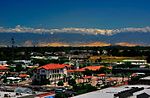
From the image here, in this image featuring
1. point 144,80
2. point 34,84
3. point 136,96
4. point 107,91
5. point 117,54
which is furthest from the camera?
point 117,54

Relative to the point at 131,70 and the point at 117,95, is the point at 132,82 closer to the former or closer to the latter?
the point at 117,95

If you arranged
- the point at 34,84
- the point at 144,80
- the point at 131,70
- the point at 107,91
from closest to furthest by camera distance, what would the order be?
the point at 107,91 → the point at 144,80 → the point at 34,84 → the point at 131,70

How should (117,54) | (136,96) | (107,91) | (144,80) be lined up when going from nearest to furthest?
1. (136,96)
2. (107,91)
3. (144,80)
4. (117,54)

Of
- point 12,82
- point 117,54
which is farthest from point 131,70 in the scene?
point 117,54

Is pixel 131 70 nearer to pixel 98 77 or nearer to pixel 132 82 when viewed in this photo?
pixel 98 77

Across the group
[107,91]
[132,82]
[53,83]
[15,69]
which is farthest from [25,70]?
[107,91]

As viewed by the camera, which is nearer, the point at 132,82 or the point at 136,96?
the point at 136,96
